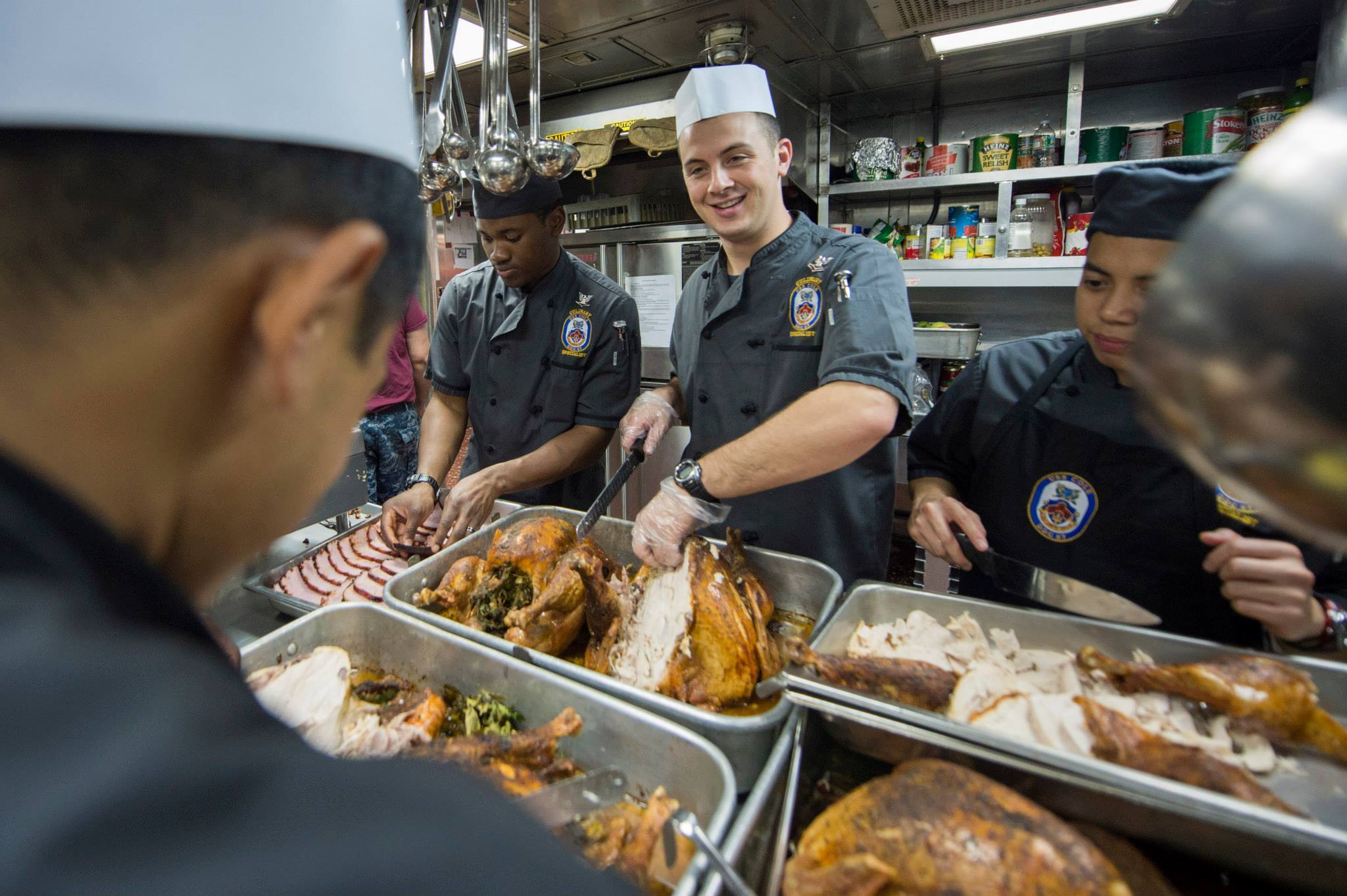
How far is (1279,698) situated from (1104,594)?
36 centimetres

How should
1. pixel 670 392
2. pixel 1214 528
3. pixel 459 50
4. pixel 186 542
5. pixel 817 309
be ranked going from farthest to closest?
1. pixel 459 50
2. pixel 670 392
3. pixel 817 309
4. pixel 1214 528
5. pixel 186 542

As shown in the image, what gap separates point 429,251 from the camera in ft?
20.2

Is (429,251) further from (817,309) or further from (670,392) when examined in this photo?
(817,309)

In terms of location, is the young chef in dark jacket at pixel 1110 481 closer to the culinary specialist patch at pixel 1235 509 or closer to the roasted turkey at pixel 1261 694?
the culinary specialist patch at pixel 1235 509

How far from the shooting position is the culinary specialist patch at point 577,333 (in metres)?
2.95

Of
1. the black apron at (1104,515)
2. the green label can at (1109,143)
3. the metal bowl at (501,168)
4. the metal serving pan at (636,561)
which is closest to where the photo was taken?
the metal serving pan at (636,561)

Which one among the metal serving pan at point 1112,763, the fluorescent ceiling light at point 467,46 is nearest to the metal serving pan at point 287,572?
the metal serving pan at point 1112,763

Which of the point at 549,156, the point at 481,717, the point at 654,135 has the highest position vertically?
the point at 654,135

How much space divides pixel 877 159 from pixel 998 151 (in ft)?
2.45

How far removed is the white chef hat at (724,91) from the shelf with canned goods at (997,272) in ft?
7.62

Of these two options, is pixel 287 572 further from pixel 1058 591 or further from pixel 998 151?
pixel 998 151

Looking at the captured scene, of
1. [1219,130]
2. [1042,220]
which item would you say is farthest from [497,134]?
[1219,130]

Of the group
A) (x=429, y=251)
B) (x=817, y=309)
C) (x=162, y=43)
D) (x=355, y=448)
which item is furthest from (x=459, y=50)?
(x=162, y=43)

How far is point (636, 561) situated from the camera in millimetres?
2156
